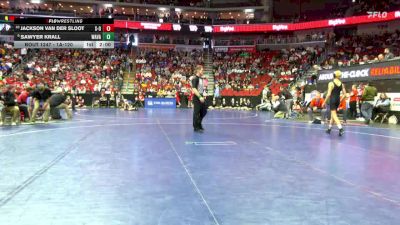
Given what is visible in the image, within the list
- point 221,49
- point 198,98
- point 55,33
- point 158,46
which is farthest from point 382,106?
point 158,46

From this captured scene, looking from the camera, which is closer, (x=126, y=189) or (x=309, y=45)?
(x=126, y=189)

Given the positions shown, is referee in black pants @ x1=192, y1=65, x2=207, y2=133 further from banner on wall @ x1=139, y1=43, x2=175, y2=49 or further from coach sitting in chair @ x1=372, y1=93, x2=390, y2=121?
banner on wall @ x1=139, y1=43, x2=175, y2=49

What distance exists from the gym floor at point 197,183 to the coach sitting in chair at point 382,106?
328 inches

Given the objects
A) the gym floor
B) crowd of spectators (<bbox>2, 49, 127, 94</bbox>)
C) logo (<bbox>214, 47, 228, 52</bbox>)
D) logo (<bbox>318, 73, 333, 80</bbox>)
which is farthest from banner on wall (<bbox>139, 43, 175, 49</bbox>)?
the gym floor

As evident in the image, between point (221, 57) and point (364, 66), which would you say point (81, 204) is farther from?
point (221, 57)

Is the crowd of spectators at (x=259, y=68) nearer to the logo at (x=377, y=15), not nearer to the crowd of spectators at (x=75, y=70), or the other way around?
the logo at (x=377, y=15)

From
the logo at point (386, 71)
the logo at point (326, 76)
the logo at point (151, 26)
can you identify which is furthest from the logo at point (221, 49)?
the logo at point (386, 71)

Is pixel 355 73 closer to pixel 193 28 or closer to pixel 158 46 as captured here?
pixel 193 28

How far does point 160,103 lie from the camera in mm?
31484

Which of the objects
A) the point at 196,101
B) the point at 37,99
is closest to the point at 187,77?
the point at 37,99

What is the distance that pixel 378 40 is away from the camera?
37969 mm

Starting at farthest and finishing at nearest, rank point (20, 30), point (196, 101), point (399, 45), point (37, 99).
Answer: point (399, 45) < point (20, 30) < point (37, 99) < point (196, 101)

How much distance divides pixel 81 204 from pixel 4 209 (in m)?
0.69

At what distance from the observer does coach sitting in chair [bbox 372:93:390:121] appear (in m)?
16.0
